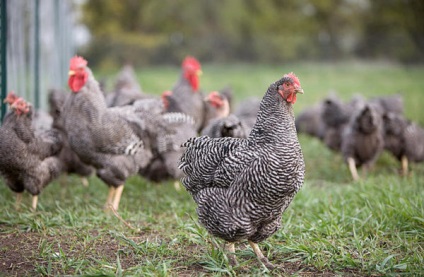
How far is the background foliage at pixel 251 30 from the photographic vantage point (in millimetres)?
30016

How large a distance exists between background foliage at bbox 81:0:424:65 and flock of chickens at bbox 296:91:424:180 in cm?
2165

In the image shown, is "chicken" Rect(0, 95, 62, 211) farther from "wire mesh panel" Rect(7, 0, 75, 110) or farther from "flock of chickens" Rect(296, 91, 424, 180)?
"flock of chickens" Rect(296, 91, 424, 180)

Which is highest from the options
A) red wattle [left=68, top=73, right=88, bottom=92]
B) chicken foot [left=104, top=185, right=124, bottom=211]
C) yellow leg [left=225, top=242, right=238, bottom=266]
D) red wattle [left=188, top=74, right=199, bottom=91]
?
red wattle [left=68, top=73, right=88, bottom=92]

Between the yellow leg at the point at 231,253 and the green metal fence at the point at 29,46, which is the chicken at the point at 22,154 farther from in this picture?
the yellow leg at the point at 231,253

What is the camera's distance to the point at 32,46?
9.72 metres

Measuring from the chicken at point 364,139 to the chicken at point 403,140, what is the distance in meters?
0.35

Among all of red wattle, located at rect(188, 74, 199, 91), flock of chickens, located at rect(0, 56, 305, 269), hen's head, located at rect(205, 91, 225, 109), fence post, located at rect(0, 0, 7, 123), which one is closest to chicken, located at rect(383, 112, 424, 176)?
flock of chickens, located at rect(0, 56, 305, 269)

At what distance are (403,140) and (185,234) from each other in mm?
4809

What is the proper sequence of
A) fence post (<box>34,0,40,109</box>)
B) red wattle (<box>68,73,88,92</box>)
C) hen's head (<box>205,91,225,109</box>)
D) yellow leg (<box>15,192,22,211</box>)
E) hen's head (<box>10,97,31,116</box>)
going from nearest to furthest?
hen's head (<box>10,97,31,116</box>), yellow leg (<box>15,192,22,211</box>), red wattle (<box>68,73,88,92</box>), hen's head (<box>205,91,225,109</box>), fence post (<box>34,0,40,109</box>)

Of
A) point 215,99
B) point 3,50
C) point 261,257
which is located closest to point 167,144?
point 215,99

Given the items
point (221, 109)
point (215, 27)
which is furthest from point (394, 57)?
point (221, 109)

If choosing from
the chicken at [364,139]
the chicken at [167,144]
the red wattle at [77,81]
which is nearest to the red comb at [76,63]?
the red wattle at [77,81]

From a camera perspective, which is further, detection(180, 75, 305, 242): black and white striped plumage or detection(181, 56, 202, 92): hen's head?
detection(181, 56, 202, 92): hen's head

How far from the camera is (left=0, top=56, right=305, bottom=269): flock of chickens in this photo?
12.8ft
